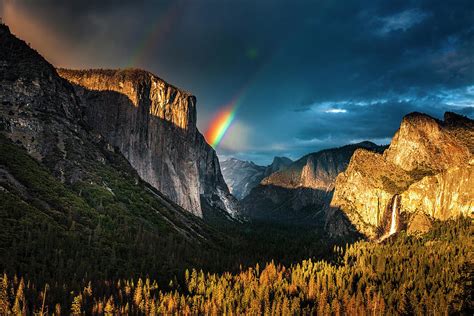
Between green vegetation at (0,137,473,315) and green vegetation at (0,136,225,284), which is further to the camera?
green vegetation at (0,136,225,284)

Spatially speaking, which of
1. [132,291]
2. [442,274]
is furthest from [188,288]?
[442,274]

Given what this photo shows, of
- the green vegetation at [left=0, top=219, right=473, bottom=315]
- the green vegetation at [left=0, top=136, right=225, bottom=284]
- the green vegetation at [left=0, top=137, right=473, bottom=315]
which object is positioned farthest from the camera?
the green vegetation at [left=0, top=136, right=225, bottom=284]

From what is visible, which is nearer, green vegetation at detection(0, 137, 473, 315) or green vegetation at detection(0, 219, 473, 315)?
green vegetation at detection(0, 219, 473, 315)

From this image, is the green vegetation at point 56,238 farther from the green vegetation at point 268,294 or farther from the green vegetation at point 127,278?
the green vegetation at point 268,294

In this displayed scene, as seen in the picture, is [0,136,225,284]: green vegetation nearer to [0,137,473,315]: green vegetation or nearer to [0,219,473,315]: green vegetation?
[0,137,473,315]: green vegetation

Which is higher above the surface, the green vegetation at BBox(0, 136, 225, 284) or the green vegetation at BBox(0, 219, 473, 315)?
the green vegetation at BBox(0, 136, 225, 284)

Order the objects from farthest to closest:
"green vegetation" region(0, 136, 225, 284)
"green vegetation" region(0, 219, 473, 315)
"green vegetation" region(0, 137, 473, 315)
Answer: "green vegetation" region(0, 136, 225, 284)
"green vegetation" region(0, 137, 473, 315)
"green vegetation" region(0, 219, 473, 315)

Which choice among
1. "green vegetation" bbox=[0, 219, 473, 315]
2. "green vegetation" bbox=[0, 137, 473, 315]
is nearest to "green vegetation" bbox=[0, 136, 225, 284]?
"green vegetation" bbox=[0, 137, 473, 315]

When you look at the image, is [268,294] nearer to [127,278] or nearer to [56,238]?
[127,278]

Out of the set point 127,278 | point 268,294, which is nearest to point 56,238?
point 127,278

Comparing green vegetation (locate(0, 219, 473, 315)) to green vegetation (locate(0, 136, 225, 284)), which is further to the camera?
green vegetation (locate(0, 136, 225, 284))
